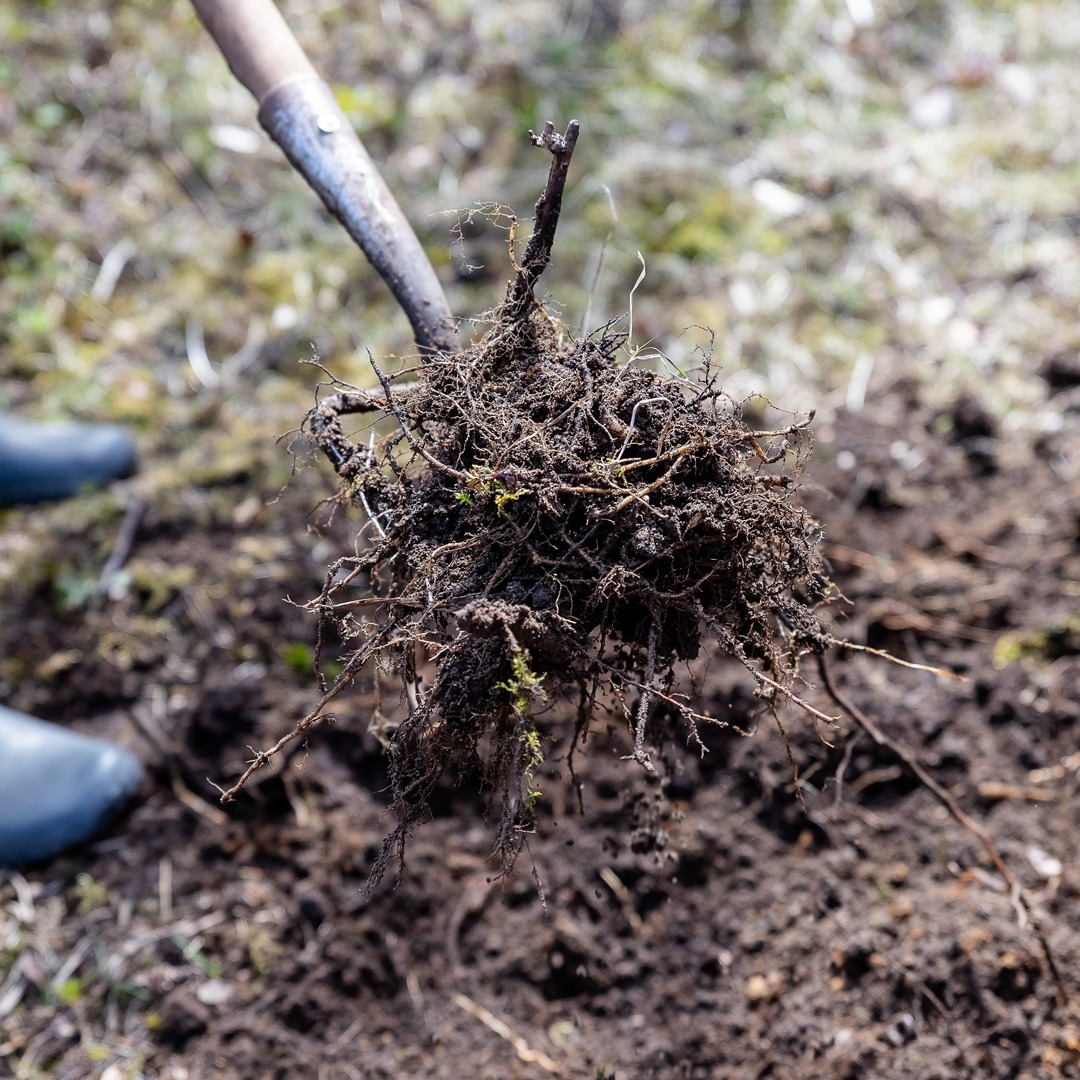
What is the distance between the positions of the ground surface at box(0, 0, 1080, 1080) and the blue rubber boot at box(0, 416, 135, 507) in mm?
85

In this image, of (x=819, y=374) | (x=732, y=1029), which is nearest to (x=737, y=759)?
(x=732, y=1029)

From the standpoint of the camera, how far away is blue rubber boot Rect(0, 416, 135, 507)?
2.65 m

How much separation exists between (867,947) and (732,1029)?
30 cm

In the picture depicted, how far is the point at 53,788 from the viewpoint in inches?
80.4

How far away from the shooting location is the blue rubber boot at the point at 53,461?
104 inches

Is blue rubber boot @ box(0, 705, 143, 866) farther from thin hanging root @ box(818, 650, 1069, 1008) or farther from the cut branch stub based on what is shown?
thin hanging root @ box(818, 650, 1069, 1008)

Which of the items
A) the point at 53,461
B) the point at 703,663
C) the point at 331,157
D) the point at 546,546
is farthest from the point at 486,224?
the point at 546,546

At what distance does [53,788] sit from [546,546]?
1.46 m

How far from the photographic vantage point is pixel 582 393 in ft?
4.47

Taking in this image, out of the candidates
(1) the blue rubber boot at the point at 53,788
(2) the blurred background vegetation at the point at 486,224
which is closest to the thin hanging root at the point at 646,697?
(2) the blurred background vegetation at the point at 486,224

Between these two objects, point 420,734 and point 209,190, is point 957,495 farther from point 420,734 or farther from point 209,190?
point 209,190

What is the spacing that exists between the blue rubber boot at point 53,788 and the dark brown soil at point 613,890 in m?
0.07

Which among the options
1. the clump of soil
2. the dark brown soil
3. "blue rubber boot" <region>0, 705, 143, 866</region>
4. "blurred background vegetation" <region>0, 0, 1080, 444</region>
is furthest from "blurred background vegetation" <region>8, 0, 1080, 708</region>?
the clump of soil

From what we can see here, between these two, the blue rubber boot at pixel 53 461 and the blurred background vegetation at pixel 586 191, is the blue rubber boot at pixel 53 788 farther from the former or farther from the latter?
the blurred background vegetation at pixel 586 191
